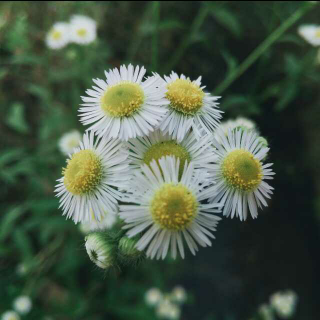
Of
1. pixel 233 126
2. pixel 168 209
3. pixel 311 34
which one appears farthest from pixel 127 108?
pixel 311 34

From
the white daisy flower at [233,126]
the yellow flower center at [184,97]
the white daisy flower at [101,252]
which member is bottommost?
the white daisy flower at [101,252]

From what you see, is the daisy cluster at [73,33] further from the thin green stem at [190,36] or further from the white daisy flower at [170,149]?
the white daisy flower at [170,149]

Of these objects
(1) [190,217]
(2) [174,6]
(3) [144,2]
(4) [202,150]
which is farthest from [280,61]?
(1) [190,217]

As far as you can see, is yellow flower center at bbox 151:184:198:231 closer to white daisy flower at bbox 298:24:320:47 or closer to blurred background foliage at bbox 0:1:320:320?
blurred background foliage at bbox 0:1:320:320

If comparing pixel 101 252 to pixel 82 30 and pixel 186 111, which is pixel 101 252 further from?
pixel 82 30

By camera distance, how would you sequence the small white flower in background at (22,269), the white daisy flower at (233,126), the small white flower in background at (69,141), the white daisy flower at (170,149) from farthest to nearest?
the small white flower in background at (69,141) → the small white flower in background at (22,269) → the white daisy flower at (233,126) → the white daisy flower at (170,149)

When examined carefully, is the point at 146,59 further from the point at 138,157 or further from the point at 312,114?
the point at 138,157

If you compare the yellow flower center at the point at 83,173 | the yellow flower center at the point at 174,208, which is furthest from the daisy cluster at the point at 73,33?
the yellow flower center at the point at 174,208
